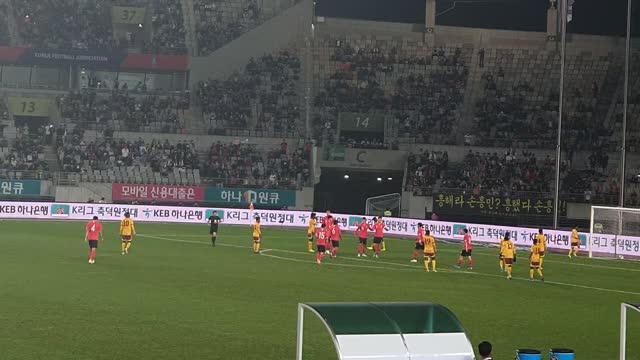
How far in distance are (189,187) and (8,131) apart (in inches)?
501

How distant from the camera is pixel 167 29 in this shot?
70938 millimetres

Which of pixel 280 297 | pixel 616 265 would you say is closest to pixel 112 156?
pixel 616 265

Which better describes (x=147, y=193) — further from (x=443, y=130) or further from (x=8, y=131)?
(x=443, y=130)

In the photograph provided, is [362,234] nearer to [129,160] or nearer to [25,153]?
[129,160]

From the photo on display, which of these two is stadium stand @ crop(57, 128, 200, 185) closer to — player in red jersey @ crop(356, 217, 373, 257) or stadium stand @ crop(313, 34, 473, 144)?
stadium stand @ crop(313, 34, 473, 144)

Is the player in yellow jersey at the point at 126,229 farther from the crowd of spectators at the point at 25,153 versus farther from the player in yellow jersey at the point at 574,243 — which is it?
the crowd of spectators at the point at 25,153

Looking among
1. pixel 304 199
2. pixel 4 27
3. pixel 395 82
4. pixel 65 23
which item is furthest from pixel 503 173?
pixel 4 27

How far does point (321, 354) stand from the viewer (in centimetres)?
1920

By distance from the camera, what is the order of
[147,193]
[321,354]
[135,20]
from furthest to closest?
[135,20] → [147,193] → [321,354]

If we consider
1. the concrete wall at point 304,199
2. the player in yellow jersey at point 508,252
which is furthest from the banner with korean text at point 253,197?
the player in yellow jersey at point 508,252

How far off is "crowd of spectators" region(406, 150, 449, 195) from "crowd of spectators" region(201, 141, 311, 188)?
6627mm

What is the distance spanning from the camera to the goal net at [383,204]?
62250 millimetres

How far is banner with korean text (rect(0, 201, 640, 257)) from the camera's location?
53.4m

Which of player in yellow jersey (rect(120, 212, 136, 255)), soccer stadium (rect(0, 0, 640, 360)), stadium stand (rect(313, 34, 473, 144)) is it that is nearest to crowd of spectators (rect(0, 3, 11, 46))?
soccer stadium (rect(0, 0, 640, 360))
